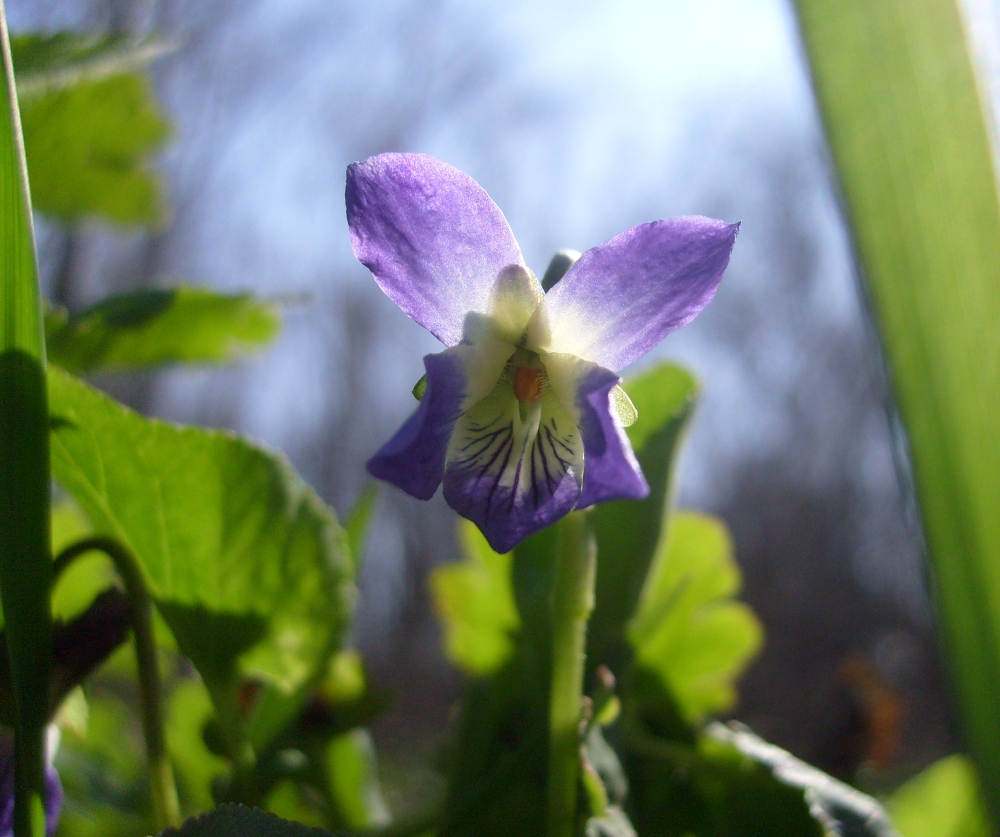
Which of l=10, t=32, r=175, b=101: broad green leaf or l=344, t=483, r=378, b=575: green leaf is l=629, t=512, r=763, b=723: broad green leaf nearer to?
l=344, t=483, r=378, b=575: green leaf

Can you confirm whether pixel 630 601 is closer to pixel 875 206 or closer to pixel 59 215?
pixel 875 206

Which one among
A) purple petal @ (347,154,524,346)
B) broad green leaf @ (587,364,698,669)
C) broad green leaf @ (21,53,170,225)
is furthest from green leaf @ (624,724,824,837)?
broad green leaf @ (21,53,170,225)

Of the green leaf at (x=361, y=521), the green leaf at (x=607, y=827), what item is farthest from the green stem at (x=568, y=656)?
the green leaf at (x=361, y=521)

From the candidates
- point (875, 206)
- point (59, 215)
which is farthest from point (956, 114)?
point (59, 215)

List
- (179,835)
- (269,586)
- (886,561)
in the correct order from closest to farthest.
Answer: (179,835) < (269,586) < (886,561)

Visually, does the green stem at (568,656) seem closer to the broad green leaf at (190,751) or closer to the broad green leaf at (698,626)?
the broad green leaf at (698,626)
